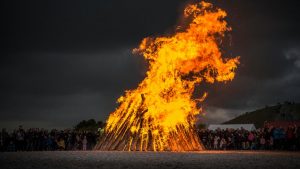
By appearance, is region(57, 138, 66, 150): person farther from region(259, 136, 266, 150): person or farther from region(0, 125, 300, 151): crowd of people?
region(259, 136, 266, 150): person

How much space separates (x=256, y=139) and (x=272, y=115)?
76901mm

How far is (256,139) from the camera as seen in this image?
40.3m

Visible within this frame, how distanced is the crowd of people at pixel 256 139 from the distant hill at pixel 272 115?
58167 millimetres

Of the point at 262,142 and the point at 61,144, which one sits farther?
the point at 61,144

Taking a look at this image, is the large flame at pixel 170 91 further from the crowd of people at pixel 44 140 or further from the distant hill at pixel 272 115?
the distant hill at pixel 272 115

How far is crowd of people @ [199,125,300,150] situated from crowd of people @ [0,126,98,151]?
10.6m

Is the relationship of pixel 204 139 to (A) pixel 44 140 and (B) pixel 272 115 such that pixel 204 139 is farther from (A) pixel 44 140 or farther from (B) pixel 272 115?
(B) pixel 272 115

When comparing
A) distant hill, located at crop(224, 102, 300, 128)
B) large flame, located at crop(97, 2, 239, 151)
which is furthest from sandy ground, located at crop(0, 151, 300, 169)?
distant hill, located at crop(224, 102, 300, 128)

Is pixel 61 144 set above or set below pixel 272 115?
below

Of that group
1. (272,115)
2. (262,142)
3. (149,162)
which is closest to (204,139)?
(262,142)

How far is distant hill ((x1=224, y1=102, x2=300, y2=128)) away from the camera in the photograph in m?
101

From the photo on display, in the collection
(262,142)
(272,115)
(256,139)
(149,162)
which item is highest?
(272,115)

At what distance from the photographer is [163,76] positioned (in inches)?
1260

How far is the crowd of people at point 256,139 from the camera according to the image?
37.2m
